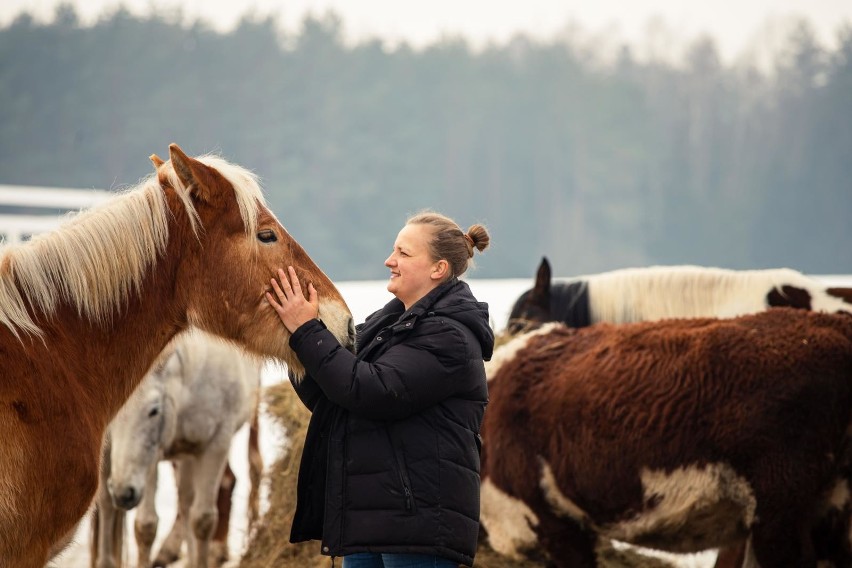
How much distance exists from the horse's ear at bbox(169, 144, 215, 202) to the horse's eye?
0.18 metres

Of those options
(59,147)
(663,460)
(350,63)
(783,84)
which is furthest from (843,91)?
(663,460)

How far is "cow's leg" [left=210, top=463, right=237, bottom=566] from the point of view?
20.7 ft

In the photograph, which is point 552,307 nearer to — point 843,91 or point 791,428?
point 791,428

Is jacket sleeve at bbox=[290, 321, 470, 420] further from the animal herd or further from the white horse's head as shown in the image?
the white horse's head

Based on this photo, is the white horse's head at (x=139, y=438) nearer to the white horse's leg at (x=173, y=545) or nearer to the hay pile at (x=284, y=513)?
the hay pile at (x=284, y=513)

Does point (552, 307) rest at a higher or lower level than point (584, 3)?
lower

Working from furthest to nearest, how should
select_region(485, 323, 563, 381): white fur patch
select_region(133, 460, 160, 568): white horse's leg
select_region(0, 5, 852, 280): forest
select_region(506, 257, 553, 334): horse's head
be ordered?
select_region(0, 5, 852, 280): forest < select_region(506, 257, 553, 334): horse's head < select_region(133, 460, 160, 568): white horse's leg < select_region(485, 323, 563, 381): white fur patch

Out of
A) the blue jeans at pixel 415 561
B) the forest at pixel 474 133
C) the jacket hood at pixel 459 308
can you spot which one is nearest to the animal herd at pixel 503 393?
the jacket hood at pixel 459 308

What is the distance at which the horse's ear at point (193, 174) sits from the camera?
2.73m

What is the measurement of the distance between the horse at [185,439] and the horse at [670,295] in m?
1.97

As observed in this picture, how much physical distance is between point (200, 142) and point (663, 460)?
41.0m

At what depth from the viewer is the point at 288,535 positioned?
575 cm

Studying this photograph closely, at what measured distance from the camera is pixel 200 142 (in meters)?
43.0

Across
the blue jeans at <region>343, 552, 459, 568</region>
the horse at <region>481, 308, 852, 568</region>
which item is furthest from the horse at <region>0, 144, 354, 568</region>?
the horse at <region>481, 308, 852, 568</region>
